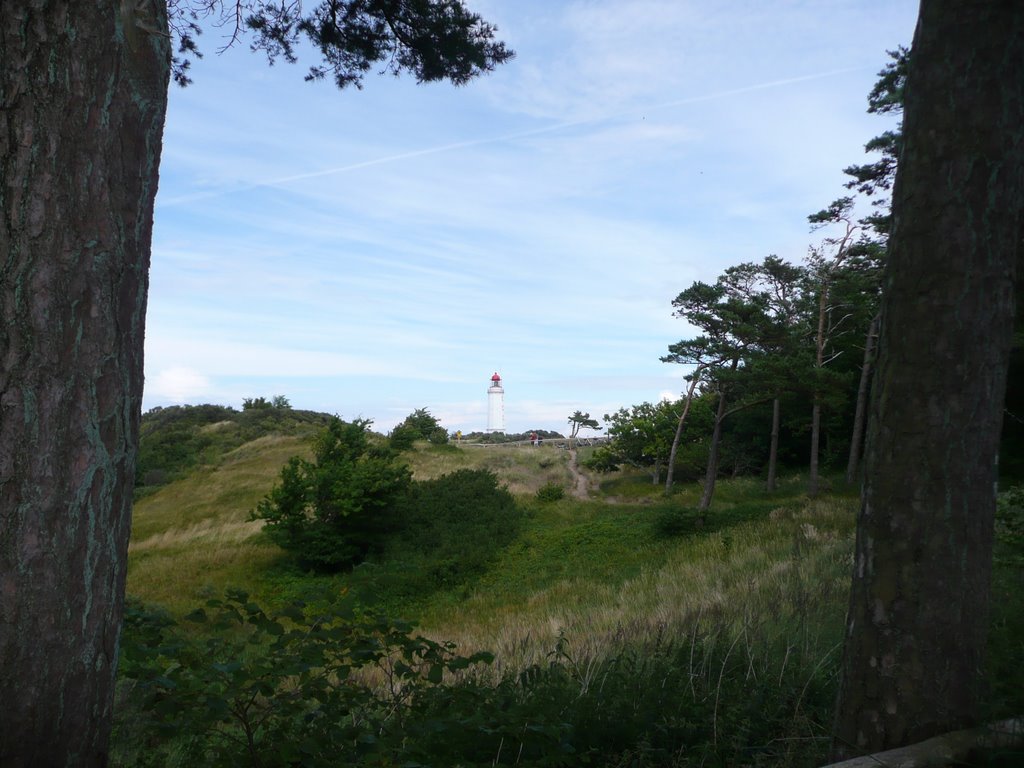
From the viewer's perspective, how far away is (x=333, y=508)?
21906 mm

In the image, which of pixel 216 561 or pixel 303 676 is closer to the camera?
pixel 303 676

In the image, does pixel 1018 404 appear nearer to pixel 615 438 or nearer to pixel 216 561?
pixel 615 438

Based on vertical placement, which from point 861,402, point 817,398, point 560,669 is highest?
point 817,398

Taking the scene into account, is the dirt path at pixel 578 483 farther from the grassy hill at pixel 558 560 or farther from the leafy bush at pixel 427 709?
the leafy bush at pixel 427 709

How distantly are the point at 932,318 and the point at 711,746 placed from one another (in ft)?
6.75

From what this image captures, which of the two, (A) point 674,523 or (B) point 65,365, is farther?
(A) point 674,523

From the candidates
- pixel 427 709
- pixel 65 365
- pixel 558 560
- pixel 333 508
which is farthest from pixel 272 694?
pixel 333 508

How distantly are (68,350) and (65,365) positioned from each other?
42 millimetres

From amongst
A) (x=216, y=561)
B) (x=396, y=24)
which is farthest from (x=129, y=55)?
(x=216, y=561)

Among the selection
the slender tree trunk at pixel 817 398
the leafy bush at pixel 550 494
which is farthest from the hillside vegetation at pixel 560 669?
the leafy bush at pixel 550 494

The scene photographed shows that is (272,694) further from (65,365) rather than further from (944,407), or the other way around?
(944,407)

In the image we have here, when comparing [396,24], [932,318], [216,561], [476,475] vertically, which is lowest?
[216,561]

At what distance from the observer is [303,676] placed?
129 inches

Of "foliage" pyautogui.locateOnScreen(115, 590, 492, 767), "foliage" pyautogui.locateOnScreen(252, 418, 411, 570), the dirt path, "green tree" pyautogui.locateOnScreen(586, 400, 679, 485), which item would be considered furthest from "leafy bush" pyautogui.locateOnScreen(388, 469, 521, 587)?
"foliage" pyautogui.locateOnScreen(115, 590, 492, 767)
